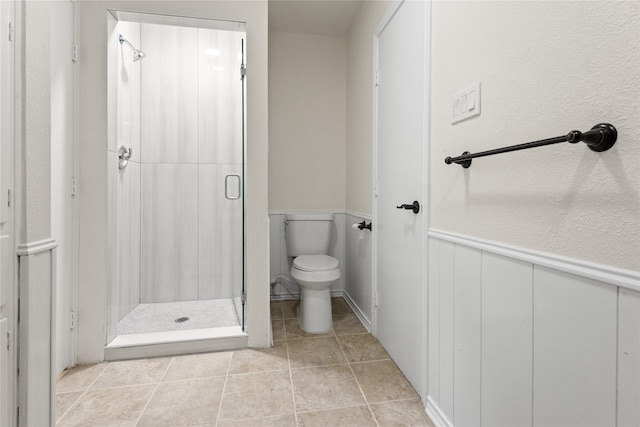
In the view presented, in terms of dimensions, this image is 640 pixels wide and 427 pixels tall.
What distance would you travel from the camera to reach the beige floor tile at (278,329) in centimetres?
220

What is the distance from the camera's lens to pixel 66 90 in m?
1.72

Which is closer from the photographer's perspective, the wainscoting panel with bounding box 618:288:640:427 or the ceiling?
the wainscoting panel with bounding box 618:288:640:427

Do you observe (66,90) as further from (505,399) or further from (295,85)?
(505,399)

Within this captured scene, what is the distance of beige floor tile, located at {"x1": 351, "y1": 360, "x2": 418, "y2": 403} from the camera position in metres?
1.56

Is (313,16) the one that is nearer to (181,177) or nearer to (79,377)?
(181,177)

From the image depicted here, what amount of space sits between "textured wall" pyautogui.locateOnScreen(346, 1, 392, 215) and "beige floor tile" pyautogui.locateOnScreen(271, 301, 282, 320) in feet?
3.51

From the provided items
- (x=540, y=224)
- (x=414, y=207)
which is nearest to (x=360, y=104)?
(x=414, y=207)

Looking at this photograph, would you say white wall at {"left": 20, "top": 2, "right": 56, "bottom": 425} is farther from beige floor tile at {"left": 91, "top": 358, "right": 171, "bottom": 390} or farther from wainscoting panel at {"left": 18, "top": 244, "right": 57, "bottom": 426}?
beige floor tile at {"left": 91, "top": 358, "right": 171, "bottom": 390}

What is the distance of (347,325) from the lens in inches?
95.2

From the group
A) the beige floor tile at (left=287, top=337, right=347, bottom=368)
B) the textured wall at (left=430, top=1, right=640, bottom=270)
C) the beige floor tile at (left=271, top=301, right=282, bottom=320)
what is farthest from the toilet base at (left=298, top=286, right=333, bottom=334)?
the textured wall at (left=430, top=1, right=640, bottom=270)

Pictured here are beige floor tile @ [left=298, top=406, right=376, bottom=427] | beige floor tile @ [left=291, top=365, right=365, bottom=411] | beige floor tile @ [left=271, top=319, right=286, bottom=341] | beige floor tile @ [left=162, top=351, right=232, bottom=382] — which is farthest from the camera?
beige floor tile @ [left=271, top=319, right=286, bottom=341]

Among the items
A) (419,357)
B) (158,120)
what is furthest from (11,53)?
(419,357)

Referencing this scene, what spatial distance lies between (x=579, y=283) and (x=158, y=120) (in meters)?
2.84

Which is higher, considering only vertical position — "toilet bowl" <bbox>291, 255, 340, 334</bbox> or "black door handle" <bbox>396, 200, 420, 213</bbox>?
"black door handle" <bbox>396, 200, 420, 213</bbox>
